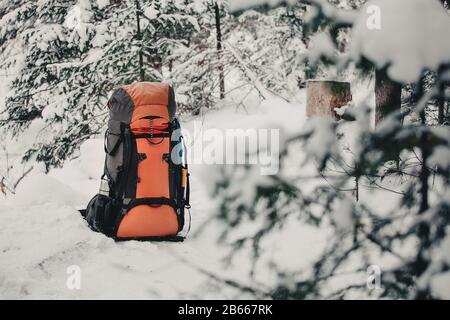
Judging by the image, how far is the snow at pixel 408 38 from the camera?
1.60m

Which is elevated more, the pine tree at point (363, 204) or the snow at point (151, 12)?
the snow at point (151, 12)

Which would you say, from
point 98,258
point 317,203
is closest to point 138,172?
point 98,258

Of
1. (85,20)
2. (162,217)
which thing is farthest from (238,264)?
(85,20)

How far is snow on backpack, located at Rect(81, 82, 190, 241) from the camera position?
13.6ft

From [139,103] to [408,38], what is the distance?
300cm

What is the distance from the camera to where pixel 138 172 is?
4.17 metres

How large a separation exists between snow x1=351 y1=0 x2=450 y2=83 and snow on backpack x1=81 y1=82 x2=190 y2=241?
2.84m

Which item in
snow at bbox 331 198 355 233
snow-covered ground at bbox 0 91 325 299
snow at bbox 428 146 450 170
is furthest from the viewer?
snow-covered ground at bbox 0 91 325 299

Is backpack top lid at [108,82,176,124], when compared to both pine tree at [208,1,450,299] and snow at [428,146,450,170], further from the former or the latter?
snow at [428,146,450,170]

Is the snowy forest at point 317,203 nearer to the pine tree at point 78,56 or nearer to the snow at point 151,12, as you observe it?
the pine tree at point 78,56

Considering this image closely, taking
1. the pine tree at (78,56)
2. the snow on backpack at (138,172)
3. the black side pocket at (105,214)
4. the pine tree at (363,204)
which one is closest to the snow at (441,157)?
the pine tree at (363,204)

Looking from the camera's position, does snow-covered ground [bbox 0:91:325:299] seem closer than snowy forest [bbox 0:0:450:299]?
No

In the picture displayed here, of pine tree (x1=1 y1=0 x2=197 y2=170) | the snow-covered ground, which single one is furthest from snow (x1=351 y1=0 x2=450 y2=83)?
pine tree (x1=1 y1=0 x2=197 y2=170)

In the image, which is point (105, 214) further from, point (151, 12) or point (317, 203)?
point (151, 12)
